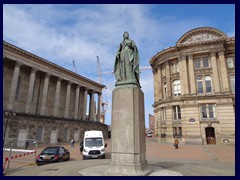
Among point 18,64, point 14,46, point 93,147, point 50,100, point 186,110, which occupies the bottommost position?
point 93,147

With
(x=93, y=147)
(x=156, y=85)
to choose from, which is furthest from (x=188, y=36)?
(x=93, y=147)

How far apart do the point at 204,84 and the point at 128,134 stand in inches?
1187

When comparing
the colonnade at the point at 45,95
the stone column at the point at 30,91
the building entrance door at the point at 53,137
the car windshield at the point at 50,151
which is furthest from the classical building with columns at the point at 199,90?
the stone column at the point at 30,91

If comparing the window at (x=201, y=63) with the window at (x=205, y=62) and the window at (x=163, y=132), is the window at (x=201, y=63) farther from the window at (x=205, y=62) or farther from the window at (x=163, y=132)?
the window at (x=163, y=132)

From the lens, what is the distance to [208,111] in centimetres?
3259

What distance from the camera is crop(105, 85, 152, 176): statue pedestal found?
786cm

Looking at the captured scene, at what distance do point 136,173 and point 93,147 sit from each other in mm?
10784

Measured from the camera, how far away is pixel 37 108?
44.7 meters

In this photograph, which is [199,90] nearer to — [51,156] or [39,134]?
[51,156]

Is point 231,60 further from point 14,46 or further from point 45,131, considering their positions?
point 14,46

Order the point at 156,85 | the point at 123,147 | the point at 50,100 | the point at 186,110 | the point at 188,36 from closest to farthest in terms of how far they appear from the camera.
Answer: the point at 123,147 < the point at 186,110 < the point at 188,36 < the point at 156,85 < the point at 50,100

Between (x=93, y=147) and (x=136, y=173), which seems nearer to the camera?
(x=136, y=173)

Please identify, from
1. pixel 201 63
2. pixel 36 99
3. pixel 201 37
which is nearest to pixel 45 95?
pixel 36 99

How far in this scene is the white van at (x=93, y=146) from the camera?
16.9 metres
